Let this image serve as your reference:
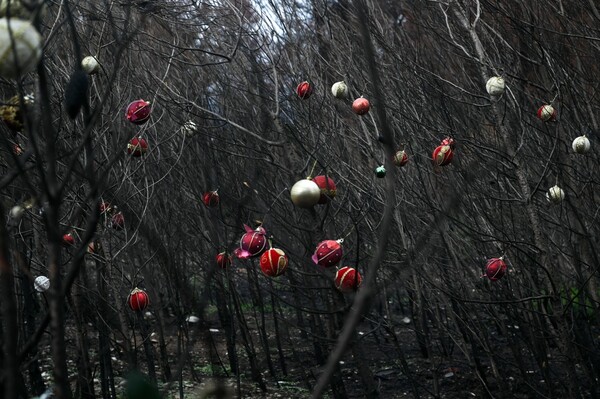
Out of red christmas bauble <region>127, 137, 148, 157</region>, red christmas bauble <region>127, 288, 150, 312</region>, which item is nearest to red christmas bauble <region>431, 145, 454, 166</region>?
red christmas bauble <region>127, 137, 148, 157</region>

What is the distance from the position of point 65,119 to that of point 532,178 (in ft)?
11.1

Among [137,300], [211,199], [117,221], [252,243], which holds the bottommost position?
[252,243]

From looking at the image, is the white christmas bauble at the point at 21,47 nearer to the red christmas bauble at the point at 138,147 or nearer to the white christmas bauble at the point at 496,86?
the white christmas bauble at the point at 496,86

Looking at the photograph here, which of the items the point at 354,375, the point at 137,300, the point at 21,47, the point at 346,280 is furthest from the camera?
the point at 354,375

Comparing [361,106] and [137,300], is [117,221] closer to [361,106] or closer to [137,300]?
[137,300]

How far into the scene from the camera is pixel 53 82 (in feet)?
16.6

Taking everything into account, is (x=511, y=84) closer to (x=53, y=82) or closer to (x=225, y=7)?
(x=225, y=7)

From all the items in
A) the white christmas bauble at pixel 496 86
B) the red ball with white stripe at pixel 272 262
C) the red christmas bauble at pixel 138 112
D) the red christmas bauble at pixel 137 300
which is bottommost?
the red ball with white stripe at pixel 272 262

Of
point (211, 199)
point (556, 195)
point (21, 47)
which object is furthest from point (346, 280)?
point (21, 47)

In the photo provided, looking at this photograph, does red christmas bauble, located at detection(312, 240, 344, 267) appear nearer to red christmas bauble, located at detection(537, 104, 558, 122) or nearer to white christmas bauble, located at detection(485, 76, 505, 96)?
white christmas bauble, located at detection(485, 76, 505, 96)

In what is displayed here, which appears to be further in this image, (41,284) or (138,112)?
(138,112)

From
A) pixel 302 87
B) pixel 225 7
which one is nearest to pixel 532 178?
pixel 302 87

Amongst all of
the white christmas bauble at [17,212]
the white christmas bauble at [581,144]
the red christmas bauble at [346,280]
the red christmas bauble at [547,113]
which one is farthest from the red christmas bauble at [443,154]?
the white christmas bauble at [17,212]

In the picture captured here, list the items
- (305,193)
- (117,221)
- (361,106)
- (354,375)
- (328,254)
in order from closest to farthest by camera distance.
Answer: (305,193) → (328,254) → (361,106) → (117,221) → (354,375)
